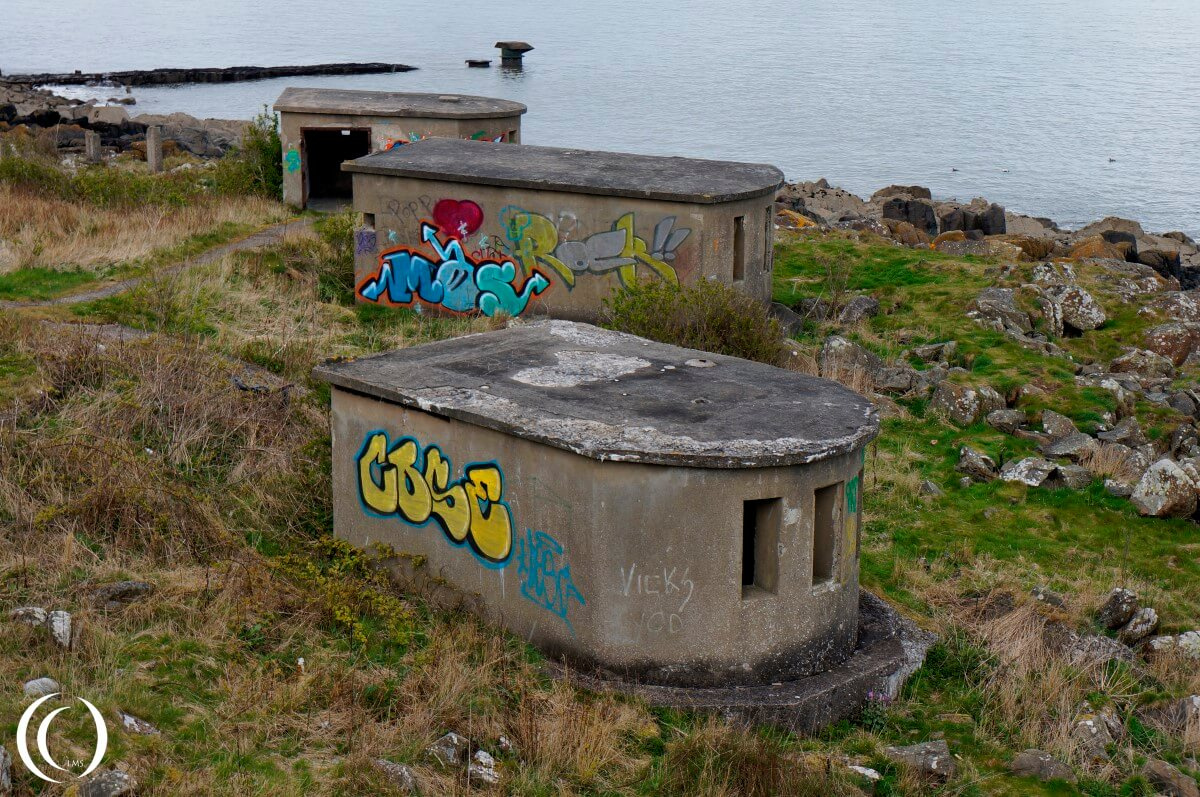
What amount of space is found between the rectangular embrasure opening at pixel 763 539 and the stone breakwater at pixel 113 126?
1344 inches

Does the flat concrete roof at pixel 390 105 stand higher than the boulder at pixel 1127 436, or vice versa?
the flat concrete roof at pixel 390 105

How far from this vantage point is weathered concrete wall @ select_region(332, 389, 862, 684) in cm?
1019

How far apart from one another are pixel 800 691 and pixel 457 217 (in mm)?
11821

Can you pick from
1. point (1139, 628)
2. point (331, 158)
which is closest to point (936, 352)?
point (1139, 628)

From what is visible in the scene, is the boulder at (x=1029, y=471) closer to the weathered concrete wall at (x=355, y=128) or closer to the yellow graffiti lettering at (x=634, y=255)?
the yellow graffiti lettering at (x=634, y=255)

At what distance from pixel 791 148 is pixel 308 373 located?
45989 mm

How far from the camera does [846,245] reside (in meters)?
27.5

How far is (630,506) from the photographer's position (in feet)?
33.4

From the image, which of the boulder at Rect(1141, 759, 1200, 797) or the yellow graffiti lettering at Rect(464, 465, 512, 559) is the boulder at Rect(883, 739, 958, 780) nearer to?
the boulder at Rect(1141, 759, 1200, 797)

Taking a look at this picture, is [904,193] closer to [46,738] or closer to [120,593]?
[120,593]

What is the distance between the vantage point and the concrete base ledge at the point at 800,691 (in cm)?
1021

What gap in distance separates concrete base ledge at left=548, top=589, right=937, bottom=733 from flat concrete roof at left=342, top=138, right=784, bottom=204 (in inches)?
369

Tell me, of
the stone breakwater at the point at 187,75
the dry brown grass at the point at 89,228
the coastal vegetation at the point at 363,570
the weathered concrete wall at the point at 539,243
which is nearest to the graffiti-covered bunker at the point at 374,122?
the dry brown grass at the point at 89,228

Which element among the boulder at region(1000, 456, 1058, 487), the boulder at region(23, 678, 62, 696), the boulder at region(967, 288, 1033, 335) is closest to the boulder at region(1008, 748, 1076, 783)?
the boulder at region(1000, 456, 1058, 487)
